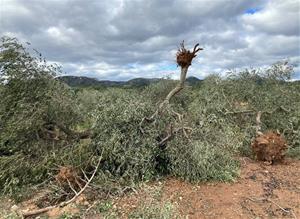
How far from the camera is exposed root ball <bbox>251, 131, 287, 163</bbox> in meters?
7.04

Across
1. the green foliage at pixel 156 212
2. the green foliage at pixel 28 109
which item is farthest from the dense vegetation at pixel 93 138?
the green foliage at pixel 156 212

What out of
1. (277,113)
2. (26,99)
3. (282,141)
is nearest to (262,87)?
(277,113)

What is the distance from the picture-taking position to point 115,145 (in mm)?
5910

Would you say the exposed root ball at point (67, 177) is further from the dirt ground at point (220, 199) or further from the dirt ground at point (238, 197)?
the dirt ground at point (238, 197)

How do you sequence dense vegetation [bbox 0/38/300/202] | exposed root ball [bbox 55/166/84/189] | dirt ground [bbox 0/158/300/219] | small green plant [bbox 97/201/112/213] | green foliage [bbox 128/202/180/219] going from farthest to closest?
dense vegetation [bbox 0/38/300/202], exposed root ball [bbox 55/166/84/189], small green plant [bbox 97/201/112/213], dirt ground [bbox 0/158/300/219], green foliage [bbox 128/202/180/219]

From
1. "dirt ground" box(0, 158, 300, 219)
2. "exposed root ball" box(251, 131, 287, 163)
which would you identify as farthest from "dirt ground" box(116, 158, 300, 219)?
"exposed root ball" box(251, 131, 287, 163)

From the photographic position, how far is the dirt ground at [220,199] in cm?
490

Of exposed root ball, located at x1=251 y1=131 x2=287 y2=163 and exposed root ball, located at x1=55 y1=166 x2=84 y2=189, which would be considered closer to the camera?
exposed root ball, located at x1=55 y1=166 x2=84 y2=189

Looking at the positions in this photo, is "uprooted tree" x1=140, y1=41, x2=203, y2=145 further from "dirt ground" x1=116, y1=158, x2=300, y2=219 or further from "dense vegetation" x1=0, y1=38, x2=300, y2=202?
"dirt ground" x1=116, y1=158, x2=300, y2=219

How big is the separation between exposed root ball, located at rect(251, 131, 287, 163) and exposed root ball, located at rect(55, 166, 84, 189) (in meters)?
3.69

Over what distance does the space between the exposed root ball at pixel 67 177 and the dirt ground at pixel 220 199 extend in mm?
452

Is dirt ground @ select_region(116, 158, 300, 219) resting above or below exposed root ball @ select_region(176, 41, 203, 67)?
below

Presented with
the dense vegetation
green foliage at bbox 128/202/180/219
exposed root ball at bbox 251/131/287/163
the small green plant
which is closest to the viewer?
green foliage at bbox 128/202/180/219

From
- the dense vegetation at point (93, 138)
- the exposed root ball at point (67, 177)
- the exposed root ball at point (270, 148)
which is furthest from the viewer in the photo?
the exposed root ball at point (270, 148)
